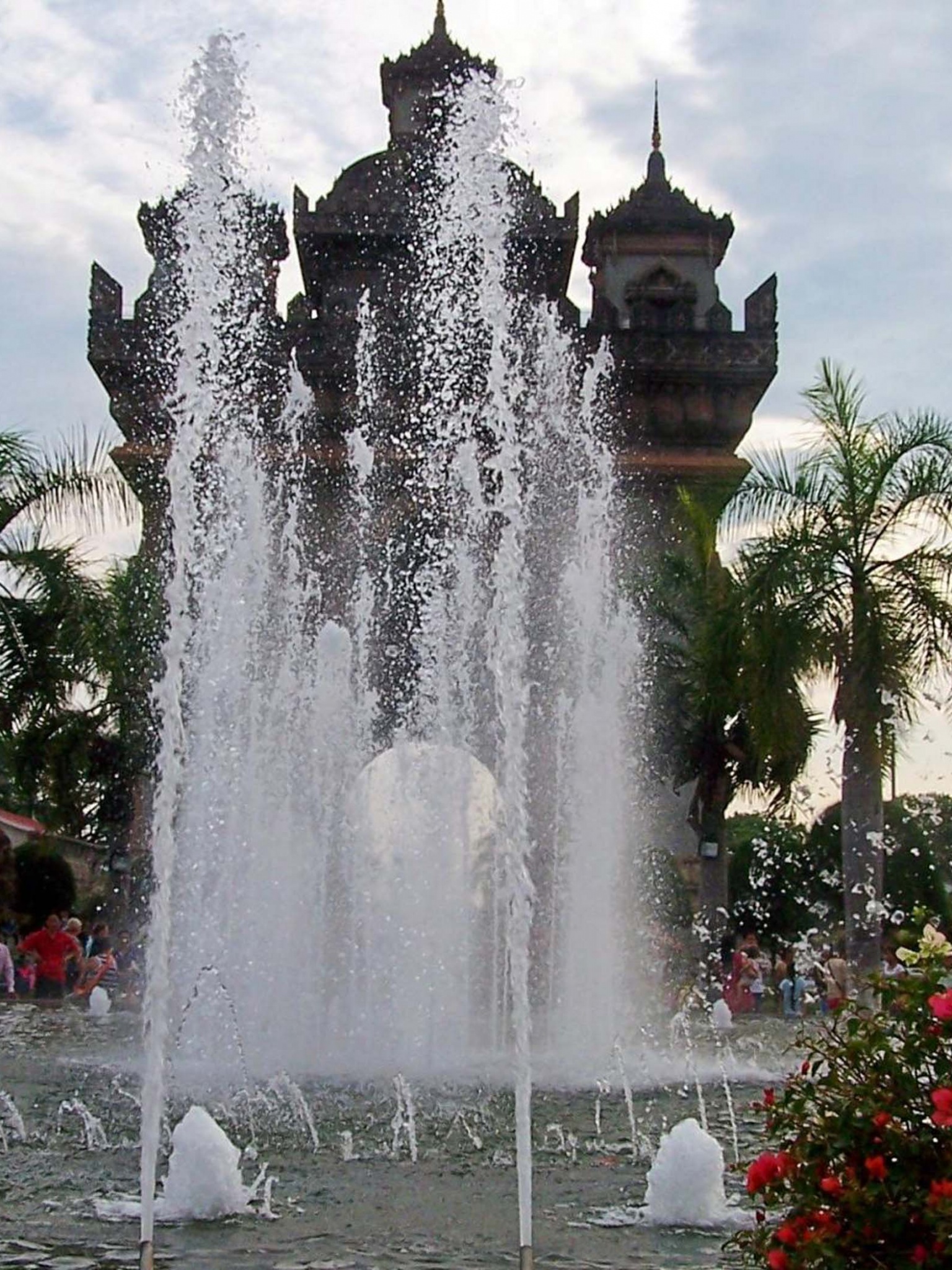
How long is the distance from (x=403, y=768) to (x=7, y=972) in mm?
4612

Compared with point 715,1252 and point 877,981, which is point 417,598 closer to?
point 715,1252

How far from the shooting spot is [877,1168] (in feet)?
10.2

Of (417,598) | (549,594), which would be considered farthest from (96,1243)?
(417,598)

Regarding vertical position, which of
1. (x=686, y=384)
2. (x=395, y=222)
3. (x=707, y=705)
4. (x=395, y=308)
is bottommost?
(x=707, y=705)

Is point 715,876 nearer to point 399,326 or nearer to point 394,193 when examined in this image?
point 399,326

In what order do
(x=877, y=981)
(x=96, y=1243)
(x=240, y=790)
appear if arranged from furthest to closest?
1. (x=240, y=790)
2. (x=96, y=1243)
3. (x=877, y=981)

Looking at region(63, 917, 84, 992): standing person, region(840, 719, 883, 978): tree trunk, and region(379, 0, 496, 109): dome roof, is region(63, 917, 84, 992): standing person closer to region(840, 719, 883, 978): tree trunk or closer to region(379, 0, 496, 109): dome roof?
region(840, 719, 883, 978): tree trunk

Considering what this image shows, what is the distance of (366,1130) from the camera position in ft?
24.1

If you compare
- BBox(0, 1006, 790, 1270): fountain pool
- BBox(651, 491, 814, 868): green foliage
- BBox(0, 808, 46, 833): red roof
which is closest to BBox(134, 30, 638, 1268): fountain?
BBox(0, 1006, 790, 1270): fountain pool

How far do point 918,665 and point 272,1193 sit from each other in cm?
1017

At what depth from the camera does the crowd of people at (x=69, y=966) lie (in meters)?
15.7

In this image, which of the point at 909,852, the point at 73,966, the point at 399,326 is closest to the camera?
the point at 73,966

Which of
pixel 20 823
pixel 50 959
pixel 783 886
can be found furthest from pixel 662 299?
pixel 20 823

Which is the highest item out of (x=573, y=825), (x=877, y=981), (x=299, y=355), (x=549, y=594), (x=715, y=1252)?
(x=299, y=355)
